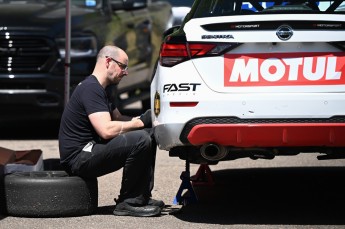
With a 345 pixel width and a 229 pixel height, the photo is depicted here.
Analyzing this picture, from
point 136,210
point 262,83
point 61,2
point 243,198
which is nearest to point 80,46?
point 61,2

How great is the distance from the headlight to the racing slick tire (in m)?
4.33

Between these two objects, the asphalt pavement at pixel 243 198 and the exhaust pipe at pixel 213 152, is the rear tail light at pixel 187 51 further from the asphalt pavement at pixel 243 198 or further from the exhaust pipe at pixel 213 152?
the asphalt pavement at pixel 243 198

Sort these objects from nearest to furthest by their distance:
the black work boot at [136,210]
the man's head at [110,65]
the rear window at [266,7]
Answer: the rear window at [266,7] < the black work boot at [136,210] < the man's head at [110,65]

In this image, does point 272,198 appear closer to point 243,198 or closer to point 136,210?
point 243,198

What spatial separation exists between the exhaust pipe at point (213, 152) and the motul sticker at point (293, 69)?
0.51 m

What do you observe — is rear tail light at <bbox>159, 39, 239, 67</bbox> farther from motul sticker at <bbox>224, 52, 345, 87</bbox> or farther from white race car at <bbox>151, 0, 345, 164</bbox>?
motul sticker at <bbox>224, 52, 345, 87</bbox>

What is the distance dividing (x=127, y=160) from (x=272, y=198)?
146 cm

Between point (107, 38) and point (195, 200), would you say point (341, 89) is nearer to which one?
point (195, 200)

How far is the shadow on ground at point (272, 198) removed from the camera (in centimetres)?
712

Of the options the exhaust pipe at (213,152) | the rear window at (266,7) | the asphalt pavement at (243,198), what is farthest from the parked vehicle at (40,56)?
the exhaust pipe at (213,152)

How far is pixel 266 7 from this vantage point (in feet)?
23.0

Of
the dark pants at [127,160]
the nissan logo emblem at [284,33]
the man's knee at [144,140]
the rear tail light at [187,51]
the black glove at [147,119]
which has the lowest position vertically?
the dark pants at [127,160]

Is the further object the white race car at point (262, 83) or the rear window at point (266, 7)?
the rear window at point (266, 7)

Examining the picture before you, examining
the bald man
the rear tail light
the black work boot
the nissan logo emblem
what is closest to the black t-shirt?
the bald man
